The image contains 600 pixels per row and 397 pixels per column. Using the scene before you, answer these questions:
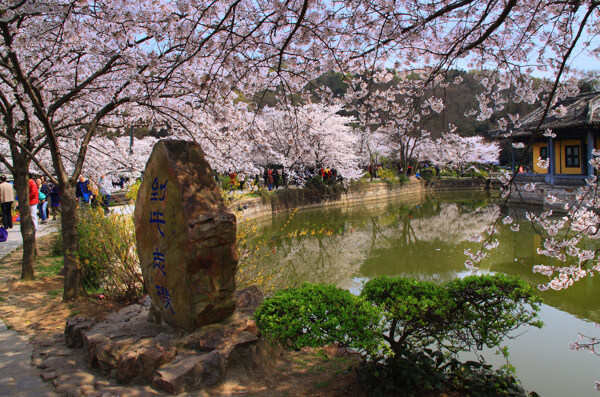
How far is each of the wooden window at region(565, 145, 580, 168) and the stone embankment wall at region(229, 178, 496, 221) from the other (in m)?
10.5

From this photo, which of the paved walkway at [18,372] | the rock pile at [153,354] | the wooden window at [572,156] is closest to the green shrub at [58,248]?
the paved walkway at [18,372]

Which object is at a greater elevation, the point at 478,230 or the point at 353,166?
the point at 353,166

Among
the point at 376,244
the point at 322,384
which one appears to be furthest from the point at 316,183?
the point at 322,384

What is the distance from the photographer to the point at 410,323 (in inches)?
126

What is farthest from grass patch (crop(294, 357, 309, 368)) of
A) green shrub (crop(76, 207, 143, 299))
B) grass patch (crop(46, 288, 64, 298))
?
grass patch (crop(46, 288, 64, 298))

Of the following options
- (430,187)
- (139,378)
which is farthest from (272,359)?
(430,187)

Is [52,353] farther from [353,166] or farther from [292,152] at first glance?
[353,166]

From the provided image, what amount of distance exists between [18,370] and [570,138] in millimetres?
21221

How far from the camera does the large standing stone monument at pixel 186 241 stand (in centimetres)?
348

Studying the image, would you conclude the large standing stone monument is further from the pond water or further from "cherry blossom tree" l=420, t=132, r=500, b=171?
"cherry blossom tree" l=420, t=132, r=500, b=171

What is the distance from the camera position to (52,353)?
3682 mm

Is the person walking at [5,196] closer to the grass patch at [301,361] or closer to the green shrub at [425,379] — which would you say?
the grass patch at [301,361]

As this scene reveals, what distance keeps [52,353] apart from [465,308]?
3563mm

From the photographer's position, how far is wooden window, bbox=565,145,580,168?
18.6 meters
